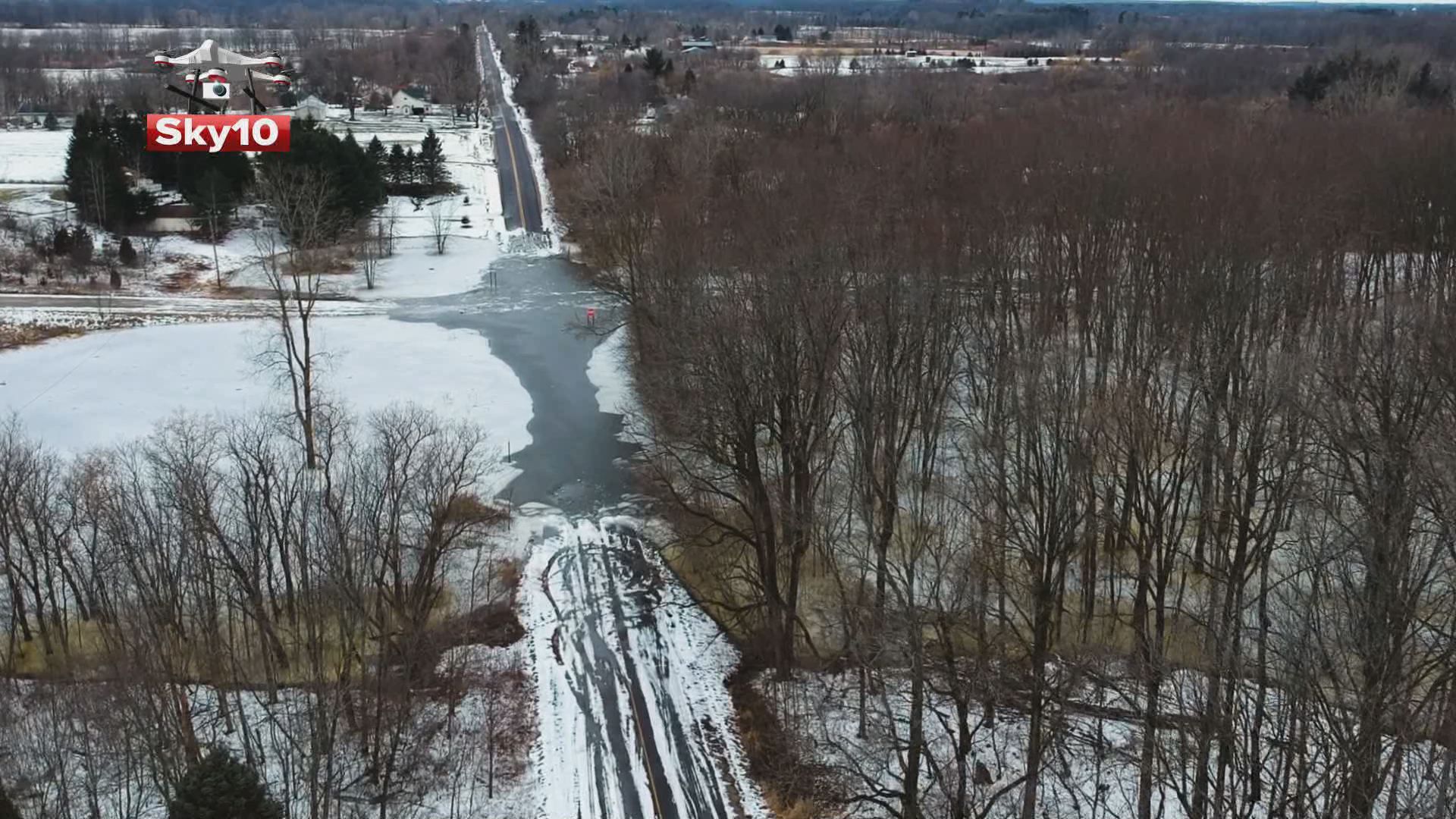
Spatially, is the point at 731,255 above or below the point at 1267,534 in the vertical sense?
above

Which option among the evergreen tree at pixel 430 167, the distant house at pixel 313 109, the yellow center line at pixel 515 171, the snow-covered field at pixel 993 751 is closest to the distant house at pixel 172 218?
the evergreen tree at pixel 430 167

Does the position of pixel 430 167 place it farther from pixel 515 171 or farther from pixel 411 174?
pixel 515 171

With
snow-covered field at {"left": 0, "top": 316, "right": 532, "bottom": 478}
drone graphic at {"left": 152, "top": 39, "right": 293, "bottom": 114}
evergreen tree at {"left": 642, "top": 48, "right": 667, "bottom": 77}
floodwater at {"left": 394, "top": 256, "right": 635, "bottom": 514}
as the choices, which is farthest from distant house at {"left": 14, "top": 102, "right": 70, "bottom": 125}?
snow-covered field at {"left": 0, "top": 316, "right": 532, "bottom": 478}

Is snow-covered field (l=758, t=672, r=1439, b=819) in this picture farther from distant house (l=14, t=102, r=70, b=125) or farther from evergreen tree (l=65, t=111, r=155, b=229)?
distant house (l=14, t=102, r=70, b=125)

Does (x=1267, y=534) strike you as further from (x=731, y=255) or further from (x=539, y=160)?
(x=539, y=160)

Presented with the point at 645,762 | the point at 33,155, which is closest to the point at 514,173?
the point at 33,155

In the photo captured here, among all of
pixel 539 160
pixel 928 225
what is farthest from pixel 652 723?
pixel 539 160
